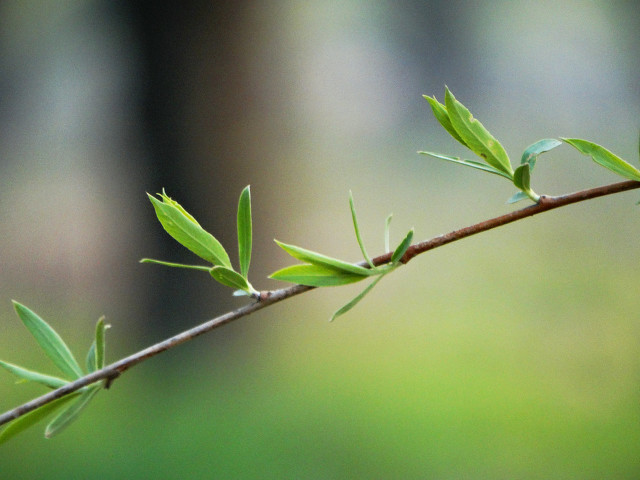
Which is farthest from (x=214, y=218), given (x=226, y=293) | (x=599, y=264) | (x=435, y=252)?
(x=599, y=264)

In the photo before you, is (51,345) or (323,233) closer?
(51,345)

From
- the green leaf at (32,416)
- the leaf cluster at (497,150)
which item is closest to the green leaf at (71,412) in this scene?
the green leaf at (32,416)

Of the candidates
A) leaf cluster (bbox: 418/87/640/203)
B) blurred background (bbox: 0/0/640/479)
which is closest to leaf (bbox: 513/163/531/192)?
leaf cluster (bbox: 418/87/640/203)

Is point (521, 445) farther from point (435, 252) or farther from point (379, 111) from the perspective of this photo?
point (379, 111)

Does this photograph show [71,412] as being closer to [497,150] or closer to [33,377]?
[33,377]

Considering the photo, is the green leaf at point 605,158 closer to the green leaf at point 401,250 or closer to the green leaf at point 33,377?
the green leaf at point 401,250

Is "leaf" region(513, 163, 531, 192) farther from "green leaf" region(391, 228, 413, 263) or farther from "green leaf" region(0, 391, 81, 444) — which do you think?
"green leaf" region(0, 391, 81, 444)

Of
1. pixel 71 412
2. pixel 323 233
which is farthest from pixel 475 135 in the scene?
pixel 323 233
